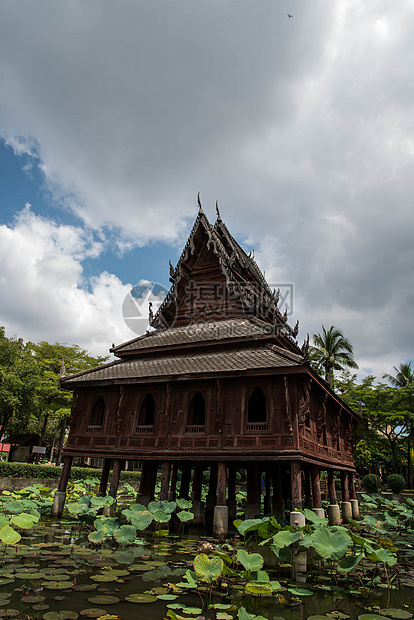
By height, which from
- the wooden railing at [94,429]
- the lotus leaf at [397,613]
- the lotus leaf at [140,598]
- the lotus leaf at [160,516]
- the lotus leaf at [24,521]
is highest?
the wooden railing at [94,429]

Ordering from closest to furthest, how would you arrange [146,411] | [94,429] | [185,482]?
1. [94,429]
2. [146,411]
3. [185,482]

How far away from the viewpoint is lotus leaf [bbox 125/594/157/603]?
581 centimetres

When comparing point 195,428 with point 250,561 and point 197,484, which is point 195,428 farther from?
point 250,561

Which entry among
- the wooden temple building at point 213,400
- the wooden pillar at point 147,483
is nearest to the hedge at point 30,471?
the wooden temple building at point 213,400

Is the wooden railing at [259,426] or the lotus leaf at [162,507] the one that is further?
the wooden railing at [259,426]

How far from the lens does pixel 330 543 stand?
709 cm

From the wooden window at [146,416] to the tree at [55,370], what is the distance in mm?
14867

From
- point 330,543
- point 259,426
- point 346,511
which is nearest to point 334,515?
point 346,511

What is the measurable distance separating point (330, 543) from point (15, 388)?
944 inches

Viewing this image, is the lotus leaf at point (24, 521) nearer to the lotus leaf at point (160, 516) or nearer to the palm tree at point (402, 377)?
the lotus leaf at point (160, 516)

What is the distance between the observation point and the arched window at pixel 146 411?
1577cm

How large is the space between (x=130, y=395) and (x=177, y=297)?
18.6ft

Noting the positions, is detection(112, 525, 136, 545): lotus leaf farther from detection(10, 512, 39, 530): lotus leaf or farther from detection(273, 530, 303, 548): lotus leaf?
detection(273, 530, 303, 548): lotus leaf

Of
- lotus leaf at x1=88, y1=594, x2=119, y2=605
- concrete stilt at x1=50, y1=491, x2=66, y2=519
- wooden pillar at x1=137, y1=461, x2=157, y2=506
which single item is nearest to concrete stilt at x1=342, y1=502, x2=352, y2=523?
wooden pillar at x1=137, y1=461, x2=157, y2=506
